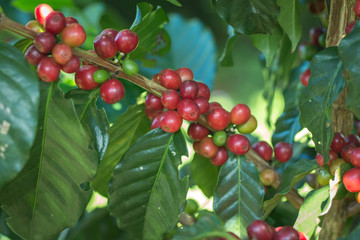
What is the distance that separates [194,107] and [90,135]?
0.19 meters

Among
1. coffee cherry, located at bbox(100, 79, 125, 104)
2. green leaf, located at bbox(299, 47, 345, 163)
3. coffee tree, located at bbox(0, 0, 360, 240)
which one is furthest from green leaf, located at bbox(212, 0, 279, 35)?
coffee cherry, located at bbox(100, 79, 125, 104)

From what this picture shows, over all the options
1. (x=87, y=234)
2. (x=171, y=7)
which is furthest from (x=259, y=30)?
(x=171, y=7)

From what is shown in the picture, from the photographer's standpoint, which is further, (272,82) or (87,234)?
(87,234)

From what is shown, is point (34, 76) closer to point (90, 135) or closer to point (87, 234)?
point (90, 135)

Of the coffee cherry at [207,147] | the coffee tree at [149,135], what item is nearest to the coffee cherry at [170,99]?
the coffee tree at [149,135]

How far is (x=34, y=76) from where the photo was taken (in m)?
0.61

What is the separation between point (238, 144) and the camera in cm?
81

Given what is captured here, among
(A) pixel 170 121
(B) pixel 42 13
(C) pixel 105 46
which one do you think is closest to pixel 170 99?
(A) pixel 170 121

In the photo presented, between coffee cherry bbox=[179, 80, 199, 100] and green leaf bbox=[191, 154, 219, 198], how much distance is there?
21 cm

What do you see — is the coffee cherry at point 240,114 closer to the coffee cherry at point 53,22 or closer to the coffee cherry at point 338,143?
the coffee cherry at point 338,143

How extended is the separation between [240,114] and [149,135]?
0.17m

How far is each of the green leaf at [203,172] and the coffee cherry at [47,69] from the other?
395 mm

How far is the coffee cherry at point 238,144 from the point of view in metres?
0.82

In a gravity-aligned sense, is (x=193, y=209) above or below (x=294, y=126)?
below
